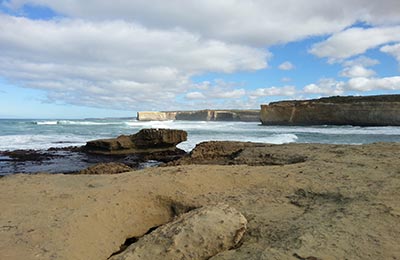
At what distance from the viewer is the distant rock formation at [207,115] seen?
87.5m

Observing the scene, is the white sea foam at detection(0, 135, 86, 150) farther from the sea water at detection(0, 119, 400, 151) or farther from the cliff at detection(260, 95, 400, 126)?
the cliff at detection(260, 95, 400, 126)

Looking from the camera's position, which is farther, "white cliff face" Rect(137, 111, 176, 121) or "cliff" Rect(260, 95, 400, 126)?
"white cliff face" Rect(137, 111, 176, 121)

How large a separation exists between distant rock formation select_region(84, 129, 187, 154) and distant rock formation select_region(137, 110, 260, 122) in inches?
2743

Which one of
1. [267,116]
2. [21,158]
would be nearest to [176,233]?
[21,158]

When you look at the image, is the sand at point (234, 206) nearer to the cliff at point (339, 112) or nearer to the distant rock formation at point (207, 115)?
the cliff at point (339, 112)

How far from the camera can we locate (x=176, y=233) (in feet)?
10.3

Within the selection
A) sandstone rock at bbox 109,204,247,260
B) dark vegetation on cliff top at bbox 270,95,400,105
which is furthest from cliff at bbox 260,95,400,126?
sandstone rock at bbox 109,204,247,260

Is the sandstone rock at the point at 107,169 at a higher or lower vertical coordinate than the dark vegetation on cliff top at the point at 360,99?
lower

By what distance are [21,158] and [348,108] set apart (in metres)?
38.1

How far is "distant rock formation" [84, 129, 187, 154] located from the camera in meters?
14.2

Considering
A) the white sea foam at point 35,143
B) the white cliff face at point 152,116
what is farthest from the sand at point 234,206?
the white cliff face at point 152,116

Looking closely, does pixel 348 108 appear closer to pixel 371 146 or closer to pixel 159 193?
pixel 371 146

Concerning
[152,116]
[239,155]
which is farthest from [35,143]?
[152,116]

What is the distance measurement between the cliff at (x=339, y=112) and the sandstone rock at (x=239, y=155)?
35669mm
